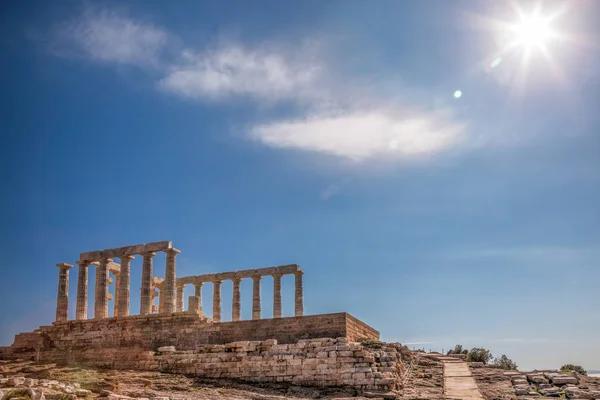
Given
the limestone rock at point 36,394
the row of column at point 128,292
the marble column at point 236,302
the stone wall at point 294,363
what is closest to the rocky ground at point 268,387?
the limestone rock at point 36,394

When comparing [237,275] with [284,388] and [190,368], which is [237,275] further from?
[284,388]

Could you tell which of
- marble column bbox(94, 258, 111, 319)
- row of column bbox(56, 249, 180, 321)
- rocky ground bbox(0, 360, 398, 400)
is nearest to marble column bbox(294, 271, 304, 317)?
row of column bbox(56, 249, 180, 321)

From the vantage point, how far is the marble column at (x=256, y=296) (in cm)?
3791

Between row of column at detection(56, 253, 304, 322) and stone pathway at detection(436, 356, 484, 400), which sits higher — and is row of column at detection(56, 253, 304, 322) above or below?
above

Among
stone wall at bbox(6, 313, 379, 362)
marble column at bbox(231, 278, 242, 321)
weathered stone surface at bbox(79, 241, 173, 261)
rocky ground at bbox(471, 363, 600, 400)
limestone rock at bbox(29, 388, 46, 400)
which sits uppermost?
weathered stone surface at bbox(79, 241, 173, 261)

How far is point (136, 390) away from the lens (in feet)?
66.0

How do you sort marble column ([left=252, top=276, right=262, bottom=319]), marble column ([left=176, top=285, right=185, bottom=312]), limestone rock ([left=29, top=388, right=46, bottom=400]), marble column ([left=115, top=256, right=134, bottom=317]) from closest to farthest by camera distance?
limestone rock ([left=29, top=388, right=46, bottom=400])
marble column ([left=115, top=256, right=134, bottom=317])
marble column ([left=252, top=276, right=262, bottom=319])
marble column ([left=176, top=285, right=185, bottom=312])

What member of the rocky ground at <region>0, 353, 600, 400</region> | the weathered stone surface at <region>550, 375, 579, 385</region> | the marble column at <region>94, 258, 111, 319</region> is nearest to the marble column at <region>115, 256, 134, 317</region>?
the marble column at <region>94, 258, 111, 319</region>

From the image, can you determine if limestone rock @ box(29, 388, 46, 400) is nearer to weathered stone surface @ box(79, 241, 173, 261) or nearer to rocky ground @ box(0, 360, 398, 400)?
rocky ground @ box(0, 360, 398, 400)

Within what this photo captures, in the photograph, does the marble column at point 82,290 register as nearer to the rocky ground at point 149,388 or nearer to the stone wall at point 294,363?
the stone wall at point 294,363

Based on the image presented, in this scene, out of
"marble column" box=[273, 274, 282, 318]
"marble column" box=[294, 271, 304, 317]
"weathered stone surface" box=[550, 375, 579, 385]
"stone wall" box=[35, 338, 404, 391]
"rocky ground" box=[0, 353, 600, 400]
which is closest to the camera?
"rocky ground" box=[0, 353, 600, 400]

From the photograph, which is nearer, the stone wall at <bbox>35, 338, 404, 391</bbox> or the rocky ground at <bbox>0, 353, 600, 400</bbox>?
the rocky ground at <bbox>0, 353, 600, 400</bbox>

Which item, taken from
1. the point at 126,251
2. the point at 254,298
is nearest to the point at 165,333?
the point at 126,251

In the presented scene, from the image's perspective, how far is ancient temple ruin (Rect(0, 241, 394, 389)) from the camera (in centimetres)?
2155
